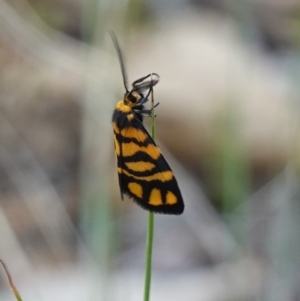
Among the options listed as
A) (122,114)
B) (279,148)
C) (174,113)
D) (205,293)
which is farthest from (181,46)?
(122,114)

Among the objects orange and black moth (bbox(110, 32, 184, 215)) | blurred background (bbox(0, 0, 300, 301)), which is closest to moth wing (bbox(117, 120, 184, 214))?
orange and black moth (bbox(110, 32, 184, 215))

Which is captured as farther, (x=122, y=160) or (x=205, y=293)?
(x=205, y=293)

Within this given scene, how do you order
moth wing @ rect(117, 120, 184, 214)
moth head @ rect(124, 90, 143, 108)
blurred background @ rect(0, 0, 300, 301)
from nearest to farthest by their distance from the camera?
moth wing @ rect(117, 120, 184, 214) < moth head @ rect(124, 90, 143, 108) < blurred background @ rect(0, 0, 300, 301)

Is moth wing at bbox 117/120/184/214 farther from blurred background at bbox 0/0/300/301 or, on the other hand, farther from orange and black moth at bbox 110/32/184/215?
blurred background at bbox 0/0/300/301

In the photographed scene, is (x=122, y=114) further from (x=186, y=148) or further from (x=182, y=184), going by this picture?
(x=186, y=148)

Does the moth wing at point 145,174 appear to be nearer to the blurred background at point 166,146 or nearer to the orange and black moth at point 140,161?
the orange and black moth at point 140,161

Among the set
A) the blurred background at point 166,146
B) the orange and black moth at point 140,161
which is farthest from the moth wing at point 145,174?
the blurred background at point 166,146
